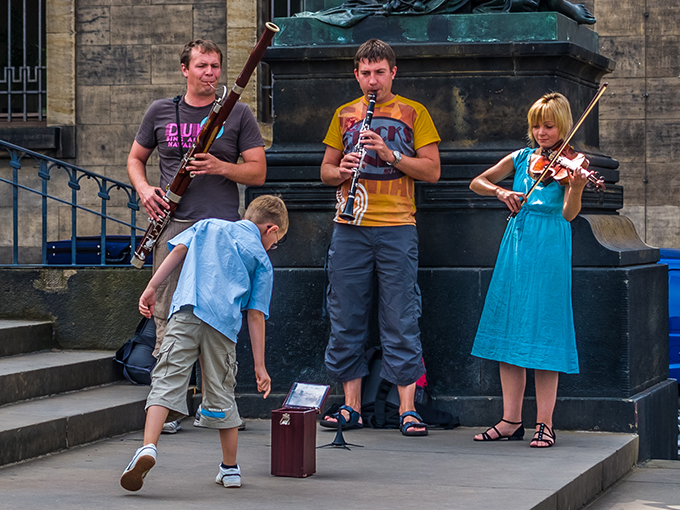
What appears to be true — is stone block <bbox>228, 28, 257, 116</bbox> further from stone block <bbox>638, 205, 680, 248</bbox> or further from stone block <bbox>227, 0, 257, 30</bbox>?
stone block <bbox>638, 205, 680, 248</bbox>

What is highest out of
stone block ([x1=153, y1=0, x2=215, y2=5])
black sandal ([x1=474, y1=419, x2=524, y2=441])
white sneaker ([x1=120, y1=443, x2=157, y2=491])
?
stone block ([x1=153, y1=0, x2=215, y2=5])

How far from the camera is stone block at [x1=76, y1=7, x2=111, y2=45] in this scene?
1573 cm

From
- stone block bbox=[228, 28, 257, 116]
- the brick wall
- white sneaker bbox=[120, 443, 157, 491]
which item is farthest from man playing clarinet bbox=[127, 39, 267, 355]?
the brick wall

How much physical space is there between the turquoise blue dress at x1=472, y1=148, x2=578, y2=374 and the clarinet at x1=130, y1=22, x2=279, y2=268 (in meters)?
1.54

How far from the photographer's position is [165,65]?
15641 mm

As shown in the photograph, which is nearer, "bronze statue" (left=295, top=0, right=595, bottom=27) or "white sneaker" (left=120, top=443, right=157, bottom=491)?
"white sneaker" (left=120, top=443, right=157, bottom=491)

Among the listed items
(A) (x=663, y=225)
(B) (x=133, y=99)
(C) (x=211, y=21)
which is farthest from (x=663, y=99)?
(B) (x=133, y=99)

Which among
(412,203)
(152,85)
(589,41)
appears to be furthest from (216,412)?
(152,85)

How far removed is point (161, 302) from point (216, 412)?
4.98 feet

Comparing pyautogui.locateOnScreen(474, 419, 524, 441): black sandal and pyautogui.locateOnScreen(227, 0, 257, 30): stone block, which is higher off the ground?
pyautogui.locateOnScreen(227, 0, 257, 30): stone block

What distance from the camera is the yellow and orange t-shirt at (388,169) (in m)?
5.72

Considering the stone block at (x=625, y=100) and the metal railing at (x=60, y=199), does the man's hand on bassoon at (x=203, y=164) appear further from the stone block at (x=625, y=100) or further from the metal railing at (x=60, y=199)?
the stone block at (x=625, y=100)

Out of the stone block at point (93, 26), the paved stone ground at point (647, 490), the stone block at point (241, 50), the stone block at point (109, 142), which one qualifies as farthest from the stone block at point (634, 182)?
the paved stone ground at point (647, 490)

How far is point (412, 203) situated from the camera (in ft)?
19.1
